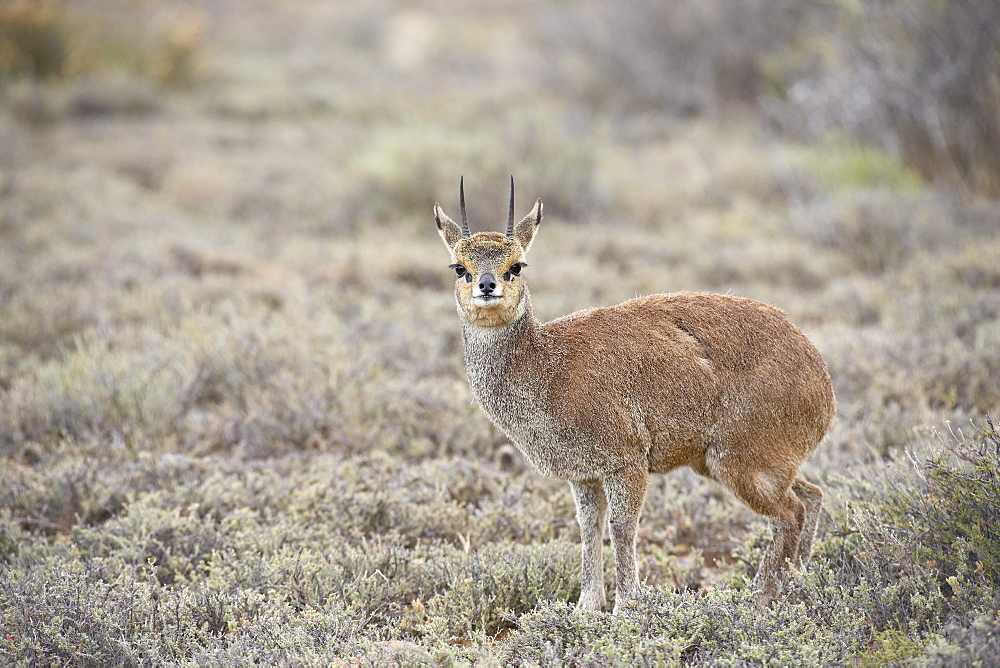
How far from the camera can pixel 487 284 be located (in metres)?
3.54

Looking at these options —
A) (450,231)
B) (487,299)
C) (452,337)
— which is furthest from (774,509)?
(452,337)

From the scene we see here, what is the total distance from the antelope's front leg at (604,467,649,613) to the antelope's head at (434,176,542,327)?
33.5 inches

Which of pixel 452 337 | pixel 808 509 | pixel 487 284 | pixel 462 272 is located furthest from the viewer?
pixel 452 337

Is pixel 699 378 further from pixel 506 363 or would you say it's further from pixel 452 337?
pixel 452 337

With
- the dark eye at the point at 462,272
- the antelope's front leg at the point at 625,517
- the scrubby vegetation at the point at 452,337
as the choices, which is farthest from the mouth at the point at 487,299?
the scrubby vegetation at the point at 452,337

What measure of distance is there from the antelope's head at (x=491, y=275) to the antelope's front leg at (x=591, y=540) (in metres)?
0.88

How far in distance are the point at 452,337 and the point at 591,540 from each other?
3.50 meters

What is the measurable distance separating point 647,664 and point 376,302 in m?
5.20

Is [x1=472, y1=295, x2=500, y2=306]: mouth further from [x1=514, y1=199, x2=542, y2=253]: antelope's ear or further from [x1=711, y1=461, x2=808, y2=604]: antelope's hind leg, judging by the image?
[x1=711, y1=461, x2=808, y2=604]: antelope's hind leg

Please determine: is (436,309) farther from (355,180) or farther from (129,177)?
(129,177)

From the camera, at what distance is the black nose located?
11.6 ft

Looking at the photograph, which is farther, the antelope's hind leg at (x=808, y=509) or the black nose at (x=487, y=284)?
the antelope's hind leg at (x=808, y=509)

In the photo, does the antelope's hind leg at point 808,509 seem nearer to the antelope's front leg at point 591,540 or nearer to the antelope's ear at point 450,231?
the antelope's front leg at point 591,540

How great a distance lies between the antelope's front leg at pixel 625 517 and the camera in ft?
11.9
